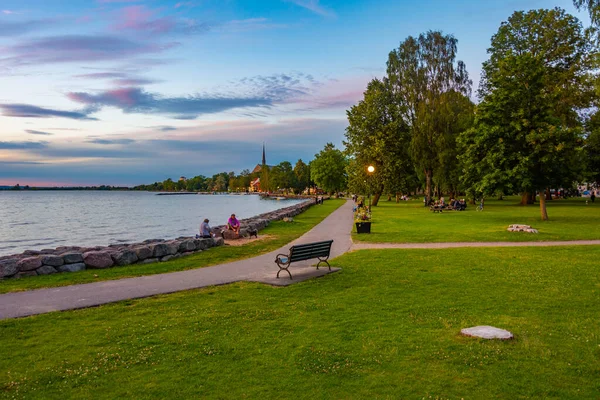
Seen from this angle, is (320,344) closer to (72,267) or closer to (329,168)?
(72,267)

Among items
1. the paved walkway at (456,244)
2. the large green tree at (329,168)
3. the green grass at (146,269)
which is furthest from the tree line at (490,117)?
the large green tree at (329,168)

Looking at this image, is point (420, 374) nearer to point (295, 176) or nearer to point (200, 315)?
point (200, 315)

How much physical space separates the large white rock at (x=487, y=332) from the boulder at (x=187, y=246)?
11739 mm

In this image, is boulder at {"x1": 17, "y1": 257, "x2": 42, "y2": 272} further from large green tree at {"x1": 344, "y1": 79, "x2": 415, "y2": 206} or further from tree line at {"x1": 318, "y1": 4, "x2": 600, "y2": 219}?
large green tree at {"x1": 344, "y1": 79, "x2": 415, "y2": 206}

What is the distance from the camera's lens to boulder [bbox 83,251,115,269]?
13461mm

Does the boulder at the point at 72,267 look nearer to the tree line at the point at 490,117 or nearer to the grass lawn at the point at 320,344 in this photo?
the grass lawn at the point at 320,344

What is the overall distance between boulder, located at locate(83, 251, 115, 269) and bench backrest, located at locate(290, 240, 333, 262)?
6447 mm

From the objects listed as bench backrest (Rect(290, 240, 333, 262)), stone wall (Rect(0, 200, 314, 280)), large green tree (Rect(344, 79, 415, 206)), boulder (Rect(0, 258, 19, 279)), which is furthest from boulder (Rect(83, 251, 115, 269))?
large green tree (Rect(344, 79, 415, 206))

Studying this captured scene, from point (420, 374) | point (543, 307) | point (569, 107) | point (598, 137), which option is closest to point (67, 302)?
point (420, 374)

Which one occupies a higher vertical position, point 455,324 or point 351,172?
point 351,172

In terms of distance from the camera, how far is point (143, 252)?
14594mm

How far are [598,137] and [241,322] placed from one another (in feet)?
183

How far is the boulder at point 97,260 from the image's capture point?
1346 centimetres

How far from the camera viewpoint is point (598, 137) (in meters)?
49.3
